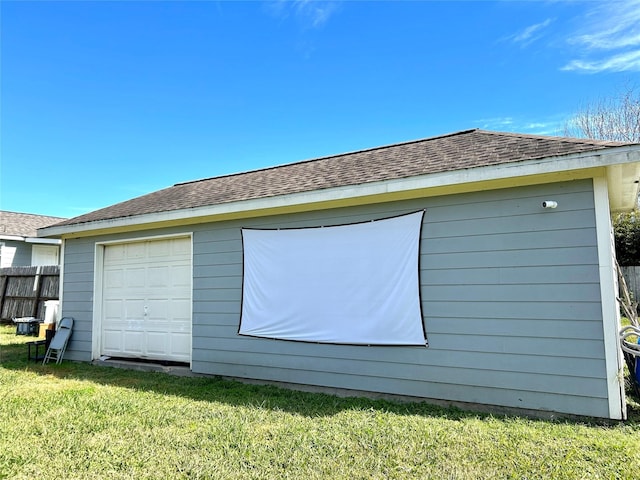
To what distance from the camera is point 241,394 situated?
4.87m

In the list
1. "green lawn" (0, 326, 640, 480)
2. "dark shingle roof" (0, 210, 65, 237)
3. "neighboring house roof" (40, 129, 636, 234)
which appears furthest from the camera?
"dark shingle roof" (0, 210, 65, 237)

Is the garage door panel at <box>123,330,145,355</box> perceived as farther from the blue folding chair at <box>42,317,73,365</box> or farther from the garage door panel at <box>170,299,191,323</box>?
the blue folding chair at <box>42,317,73,365</box>

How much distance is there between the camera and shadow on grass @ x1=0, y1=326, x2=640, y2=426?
160 inches

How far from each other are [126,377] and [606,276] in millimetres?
6467

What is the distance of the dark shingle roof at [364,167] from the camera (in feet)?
14.1

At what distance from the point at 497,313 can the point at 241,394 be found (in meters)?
3.24

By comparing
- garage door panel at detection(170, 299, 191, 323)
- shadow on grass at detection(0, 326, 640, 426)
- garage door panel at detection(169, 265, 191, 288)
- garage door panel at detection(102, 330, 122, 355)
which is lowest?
shadow on grass at detection(0, 326, 640, 426)

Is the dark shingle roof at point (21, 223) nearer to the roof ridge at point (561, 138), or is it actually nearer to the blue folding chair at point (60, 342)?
the blue folding chair at point (60, 342)

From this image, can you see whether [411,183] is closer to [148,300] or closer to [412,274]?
[412,274]

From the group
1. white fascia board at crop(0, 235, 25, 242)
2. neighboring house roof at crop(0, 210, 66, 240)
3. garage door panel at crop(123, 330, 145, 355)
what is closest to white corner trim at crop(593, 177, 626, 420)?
garage door panel at crop(123, 330, 145, 355)

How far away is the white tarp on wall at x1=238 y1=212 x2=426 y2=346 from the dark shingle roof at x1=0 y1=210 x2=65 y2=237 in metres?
12.8

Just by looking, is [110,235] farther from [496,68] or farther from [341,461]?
[496,68]

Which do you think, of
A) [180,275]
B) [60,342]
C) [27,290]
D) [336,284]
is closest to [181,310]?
[180,275]

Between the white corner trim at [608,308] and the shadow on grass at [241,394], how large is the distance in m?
0.25
